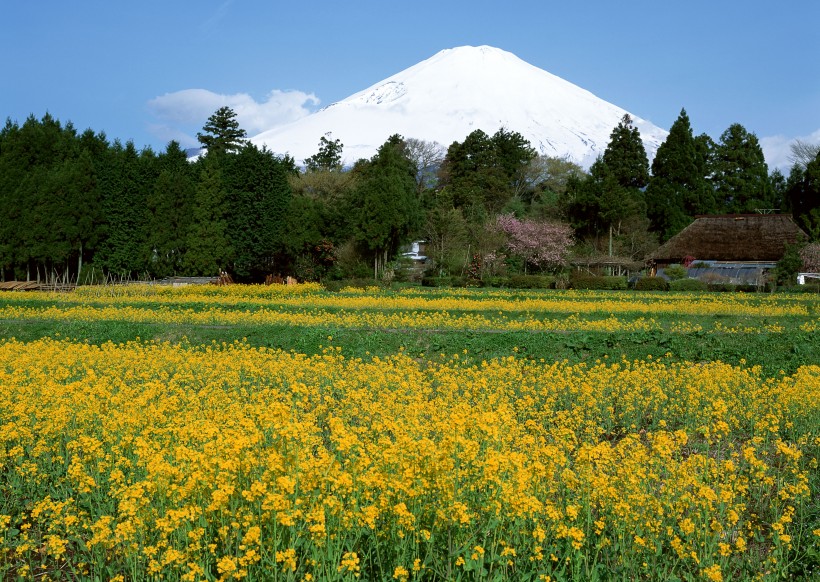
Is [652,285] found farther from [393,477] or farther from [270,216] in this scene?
A: [393,477]

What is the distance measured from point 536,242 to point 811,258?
15.2 m

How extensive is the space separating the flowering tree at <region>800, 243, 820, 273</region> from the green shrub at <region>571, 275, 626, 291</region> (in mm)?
9556

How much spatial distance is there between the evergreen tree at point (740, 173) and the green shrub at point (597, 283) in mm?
23594

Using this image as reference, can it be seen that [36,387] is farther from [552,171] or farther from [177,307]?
[552,171]

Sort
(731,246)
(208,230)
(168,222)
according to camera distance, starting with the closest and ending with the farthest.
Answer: (208,230)
(168,222)
(731,246)

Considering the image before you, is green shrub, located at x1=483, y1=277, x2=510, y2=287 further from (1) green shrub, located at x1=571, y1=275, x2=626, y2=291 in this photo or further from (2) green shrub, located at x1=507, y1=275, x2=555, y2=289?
(1) green shrub, located at x1=571, y1=275, x2=626, y2=291

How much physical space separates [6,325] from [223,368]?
9640 mm

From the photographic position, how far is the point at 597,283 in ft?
122

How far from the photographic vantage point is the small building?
43.2 meters

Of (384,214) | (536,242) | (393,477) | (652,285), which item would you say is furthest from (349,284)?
(393,477)

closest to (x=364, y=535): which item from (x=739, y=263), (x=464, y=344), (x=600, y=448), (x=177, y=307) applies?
(x=600, y=448)

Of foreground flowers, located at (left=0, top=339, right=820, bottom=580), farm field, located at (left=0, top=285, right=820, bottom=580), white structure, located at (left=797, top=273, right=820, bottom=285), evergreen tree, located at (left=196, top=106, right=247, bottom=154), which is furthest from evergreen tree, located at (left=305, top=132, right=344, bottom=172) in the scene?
foreground flowers, located at (left=0, top=339, right=820, bottom=580)

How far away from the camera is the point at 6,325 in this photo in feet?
55.0

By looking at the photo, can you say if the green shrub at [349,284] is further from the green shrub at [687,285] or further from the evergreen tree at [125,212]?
the green shrub at [687,285]
